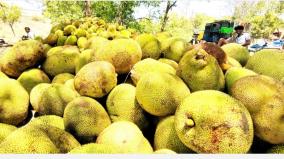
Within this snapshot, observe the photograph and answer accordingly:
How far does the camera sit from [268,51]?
7.31 ft

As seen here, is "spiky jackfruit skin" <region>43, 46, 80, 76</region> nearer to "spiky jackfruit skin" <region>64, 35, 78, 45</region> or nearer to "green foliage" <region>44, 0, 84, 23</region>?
"spiky jackfruit skin" <region>64, 35, 78, 45</region>

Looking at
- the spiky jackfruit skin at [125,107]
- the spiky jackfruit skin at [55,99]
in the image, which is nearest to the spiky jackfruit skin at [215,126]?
the spiky jackfruit skin at [125,107]

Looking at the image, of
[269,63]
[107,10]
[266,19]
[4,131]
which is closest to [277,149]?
[269,63]

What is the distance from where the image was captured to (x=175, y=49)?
2404 millimetres

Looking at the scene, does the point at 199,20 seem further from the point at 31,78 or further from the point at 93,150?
the point at 93,150

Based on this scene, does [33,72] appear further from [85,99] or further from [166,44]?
[166,44]

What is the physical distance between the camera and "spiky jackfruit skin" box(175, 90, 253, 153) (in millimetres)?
1331

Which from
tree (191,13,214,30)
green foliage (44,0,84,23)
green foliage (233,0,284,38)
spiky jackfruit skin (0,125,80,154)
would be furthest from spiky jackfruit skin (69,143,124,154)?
tree (191,13,214,30)

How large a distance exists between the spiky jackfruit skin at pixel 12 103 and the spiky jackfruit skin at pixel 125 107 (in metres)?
0.59

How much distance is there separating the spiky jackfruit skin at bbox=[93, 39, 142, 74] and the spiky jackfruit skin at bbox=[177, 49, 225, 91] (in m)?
0.45

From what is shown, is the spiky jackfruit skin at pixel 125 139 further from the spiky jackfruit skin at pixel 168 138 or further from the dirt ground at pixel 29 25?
the dirt ground at pixel 29 25

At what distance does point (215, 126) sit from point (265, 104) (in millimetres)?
330

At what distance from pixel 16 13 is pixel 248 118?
35339mm

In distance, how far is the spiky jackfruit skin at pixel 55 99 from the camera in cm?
198
